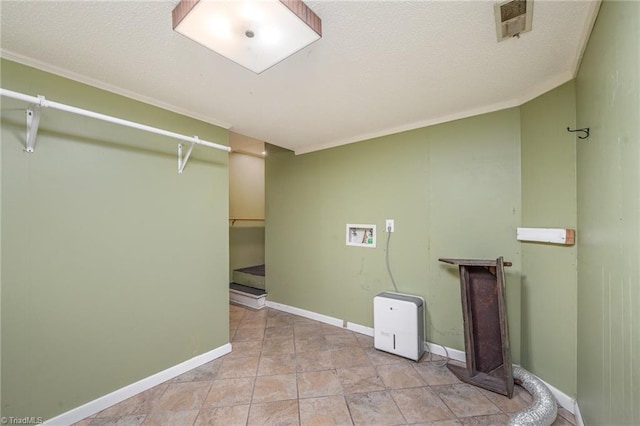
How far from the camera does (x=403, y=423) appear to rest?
162 cm

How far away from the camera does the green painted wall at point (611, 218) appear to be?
34.5 inches

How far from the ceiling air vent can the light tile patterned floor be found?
2224 mm

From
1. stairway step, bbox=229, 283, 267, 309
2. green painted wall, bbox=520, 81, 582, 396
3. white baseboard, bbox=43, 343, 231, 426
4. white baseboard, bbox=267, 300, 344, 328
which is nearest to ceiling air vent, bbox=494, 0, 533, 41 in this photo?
green painted wall, bbox=520, 81, 582, 396

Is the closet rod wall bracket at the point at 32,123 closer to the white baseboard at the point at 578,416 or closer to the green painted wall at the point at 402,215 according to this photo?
the green painted wall at the point at 402,215

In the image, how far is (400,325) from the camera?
7.84 ft

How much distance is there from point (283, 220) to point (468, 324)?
2456 millimetres

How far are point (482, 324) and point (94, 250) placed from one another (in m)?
2.88

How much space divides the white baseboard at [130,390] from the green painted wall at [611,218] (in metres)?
2.58

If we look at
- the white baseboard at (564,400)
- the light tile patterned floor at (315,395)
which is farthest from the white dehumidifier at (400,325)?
the white baseboard at (564,400)

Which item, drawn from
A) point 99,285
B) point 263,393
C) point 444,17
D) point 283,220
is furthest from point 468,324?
point 99,285

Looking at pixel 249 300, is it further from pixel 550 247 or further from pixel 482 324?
pixel 550 247

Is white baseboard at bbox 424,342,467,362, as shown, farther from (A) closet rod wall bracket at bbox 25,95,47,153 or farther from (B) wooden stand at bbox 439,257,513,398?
(A) closet rod wall bracket at bbox 25,95,47,153

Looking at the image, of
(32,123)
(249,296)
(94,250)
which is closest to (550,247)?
(94,250)

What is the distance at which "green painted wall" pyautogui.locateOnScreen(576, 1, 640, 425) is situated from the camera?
877mm
